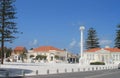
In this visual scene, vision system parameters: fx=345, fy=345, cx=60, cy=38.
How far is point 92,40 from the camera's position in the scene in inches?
5271

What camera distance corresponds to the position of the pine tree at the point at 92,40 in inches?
5271

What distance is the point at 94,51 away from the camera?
12738cm

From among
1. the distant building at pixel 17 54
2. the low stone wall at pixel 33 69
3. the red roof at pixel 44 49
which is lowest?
the low stone wall at pixel 33 69

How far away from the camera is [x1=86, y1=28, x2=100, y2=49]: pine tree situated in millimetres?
133887

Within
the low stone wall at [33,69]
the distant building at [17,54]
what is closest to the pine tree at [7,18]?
the low stone wall at [33,69]

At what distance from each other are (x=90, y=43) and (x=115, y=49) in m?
11.1

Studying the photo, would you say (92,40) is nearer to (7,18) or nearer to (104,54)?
(104,54)

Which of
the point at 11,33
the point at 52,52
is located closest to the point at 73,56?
the point at 52,52

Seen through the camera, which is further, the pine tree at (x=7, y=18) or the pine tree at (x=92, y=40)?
the pine tree at (x=92, y=40)

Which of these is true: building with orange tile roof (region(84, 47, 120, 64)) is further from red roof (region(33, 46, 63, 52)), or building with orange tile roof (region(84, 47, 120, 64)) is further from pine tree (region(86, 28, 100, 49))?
red roof (region(33, 46, 63, 52))

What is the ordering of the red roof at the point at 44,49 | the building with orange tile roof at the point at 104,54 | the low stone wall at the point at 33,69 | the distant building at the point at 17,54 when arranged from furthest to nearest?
the red roof at the point at 44,49, the building with orange tile roof at the point at 104,54, the distant building at the point at 17,54, the low stone wall at the point at 33,69

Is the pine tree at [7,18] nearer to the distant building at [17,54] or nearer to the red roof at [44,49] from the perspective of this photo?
the distant building at [17,54]

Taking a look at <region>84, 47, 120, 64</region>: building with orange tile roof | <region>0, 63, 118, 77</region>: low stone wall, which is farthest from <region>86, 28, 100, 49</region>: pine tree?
<region>0, 63, 118, 77</region>: low stone wall

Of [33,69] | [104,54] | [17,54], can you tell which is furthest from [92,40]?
[33,69]
